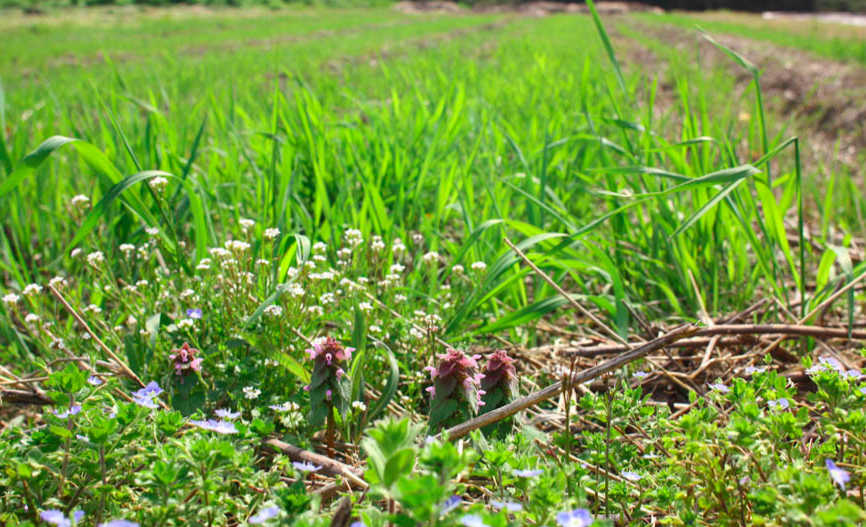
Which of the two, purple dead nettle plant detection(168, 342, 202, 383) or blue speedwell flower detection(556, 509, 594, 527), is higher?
blue speedwell flower detection(556, 509, 594, 527)

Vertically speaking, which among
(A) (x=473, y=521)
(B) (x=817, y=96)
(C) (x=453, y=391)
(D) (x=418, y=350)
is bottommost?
(D) (x=418, y=350)

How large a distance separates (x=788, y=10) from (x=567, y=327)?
185 ft

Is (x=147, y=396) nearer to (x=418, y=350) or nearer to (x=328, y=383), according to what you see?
(x=328, y=383)

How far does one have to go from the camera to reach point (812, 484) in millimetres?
645

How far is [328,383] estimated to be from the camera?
3.46ft

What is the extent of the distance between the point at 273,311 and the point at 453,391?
42 cm

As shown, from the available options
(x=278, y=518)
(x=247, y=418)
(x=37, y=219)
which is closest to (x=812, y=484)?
(x=278, y=518)

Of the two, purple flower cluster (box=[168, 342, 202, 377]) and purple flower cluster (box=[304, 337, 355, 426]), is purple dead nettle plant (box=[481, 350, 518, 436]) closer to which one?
purple flower cluster (box=[304, 337, 355, 426])

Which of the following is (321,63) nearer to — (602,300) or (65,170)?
(65,170)

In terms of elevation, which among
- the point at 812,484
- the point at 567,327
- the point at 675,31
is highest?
the point at 675,31

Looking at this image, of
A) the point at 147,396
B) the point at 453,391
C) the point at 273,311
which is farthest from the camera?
the point at 273,311

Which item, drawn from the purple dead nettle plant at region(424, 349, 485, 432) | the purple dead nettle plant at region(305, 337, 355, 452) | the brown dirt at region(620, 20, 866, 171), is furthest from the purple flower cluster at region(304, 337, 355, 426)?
the brown dirt at region(620, 20, 866, 171)

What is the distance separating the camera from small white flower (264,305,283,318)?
1.21m

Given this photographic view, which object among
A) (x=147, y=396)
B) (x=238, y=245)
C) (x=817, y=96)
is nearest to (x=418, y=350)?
(x=238, y=245)
